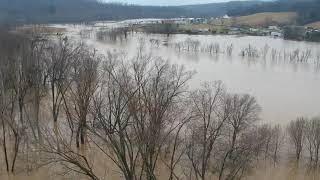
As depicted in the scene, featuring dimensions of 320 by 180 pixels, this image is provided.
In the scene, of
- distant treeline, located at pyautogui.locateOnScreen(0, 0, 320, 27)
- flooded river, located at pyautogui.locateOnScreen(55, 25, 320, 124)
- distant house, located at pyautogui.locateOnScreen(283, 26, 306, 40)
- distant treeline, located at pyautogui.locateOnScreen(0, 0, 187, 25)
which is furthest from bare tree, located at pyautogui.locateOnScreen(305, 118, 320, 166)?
distant treeline, located at pyautogui.locateOnScreen(0, 0, 187, 25)

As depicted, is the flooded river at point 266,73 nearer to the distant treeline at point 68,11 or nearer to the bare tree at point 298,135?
the bare tree at point 298,135

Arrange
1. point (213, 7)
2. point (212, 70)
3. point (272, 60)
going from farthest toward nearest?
1. point (213, 7)
2. point (272, 60)
3. point (212, 70)

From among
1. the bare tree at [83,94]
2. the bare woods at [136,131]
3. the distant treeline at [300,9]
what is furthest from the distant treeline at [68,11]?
the bare tree at [83,94]

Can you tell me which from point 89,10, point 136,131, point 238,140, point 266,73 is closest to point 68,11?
point 89,10

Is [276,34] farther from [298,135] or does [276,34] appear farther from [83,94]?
[83,94]

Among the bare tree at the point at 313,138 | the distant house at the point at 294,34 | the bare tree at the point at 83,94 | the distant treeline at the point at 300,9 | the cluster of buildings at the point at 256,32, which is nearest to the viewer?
the bare tree at the point at 83,94

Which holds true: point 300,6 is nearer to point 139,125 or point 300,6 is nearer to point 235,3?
point 235,3

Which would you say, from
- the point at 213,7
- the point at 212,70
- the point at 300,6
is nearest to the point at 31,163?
the point at 212,70

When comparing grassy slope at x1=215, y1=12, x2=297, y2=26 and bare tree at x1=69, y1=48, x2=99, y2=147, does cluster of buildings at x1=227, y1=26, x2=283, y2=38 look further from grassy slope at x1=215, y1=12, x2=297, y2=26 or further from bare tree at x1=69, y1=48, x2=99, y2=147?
bare tree at x1=69, y1=48, x2=99, y2=147
